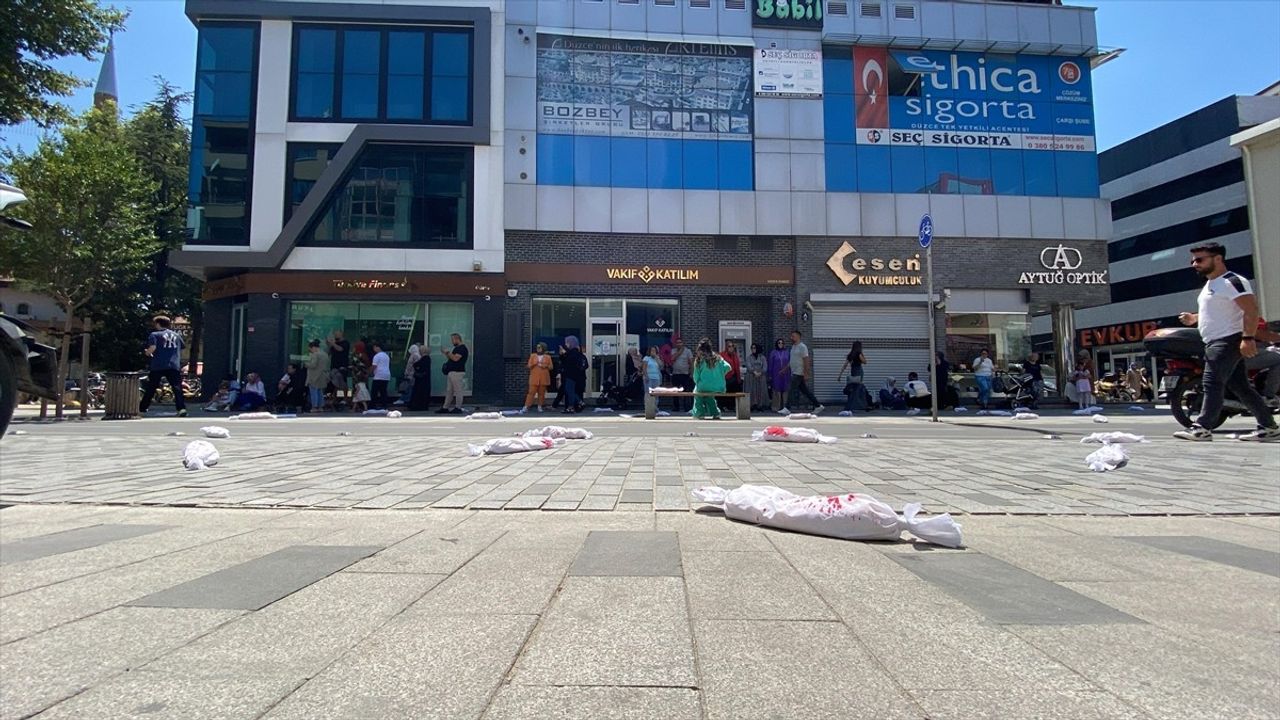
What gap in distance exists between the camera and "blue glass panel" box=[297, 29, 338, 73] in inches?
830

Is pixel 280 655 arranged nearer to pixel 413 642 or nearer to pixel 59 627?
pixel 413 642

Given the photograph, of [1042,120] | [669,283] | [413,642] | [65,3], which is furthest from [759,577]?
[1042,120]

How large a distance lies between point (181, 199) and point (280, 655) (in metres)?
35.6

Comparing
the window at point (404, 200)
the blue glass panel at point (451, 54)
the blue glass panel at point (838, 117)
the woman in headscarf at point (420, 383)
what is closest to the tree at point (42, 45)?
the window at point (404, 200)

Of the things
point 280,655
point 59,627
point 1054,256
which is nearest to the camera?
point 280,655

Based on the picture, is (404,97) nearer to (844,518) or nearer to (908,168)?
(908,168)

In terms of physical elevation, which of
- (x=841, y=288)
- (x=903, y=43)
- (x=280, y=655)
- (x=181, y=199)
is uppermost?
(x=903, y=43)

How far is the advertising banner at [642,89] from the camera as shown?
2152cm

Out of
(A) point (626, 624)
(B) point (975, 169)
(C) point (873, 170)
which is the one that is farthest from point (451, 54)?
(A) point (626, 624)

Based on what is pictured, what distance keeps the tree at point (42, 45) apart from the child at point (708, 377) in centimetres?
1796

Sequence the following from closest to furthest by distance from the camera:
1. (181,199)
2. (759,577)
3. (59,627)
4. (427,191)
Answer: (59,627)
(759,577)
(427,191)
(181,199)

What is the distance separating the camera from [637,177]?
70.6 feet

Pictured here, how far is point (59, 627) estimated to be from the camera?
257 centimetres

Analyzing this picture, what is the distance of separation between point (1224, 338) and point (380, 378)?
17648mm
